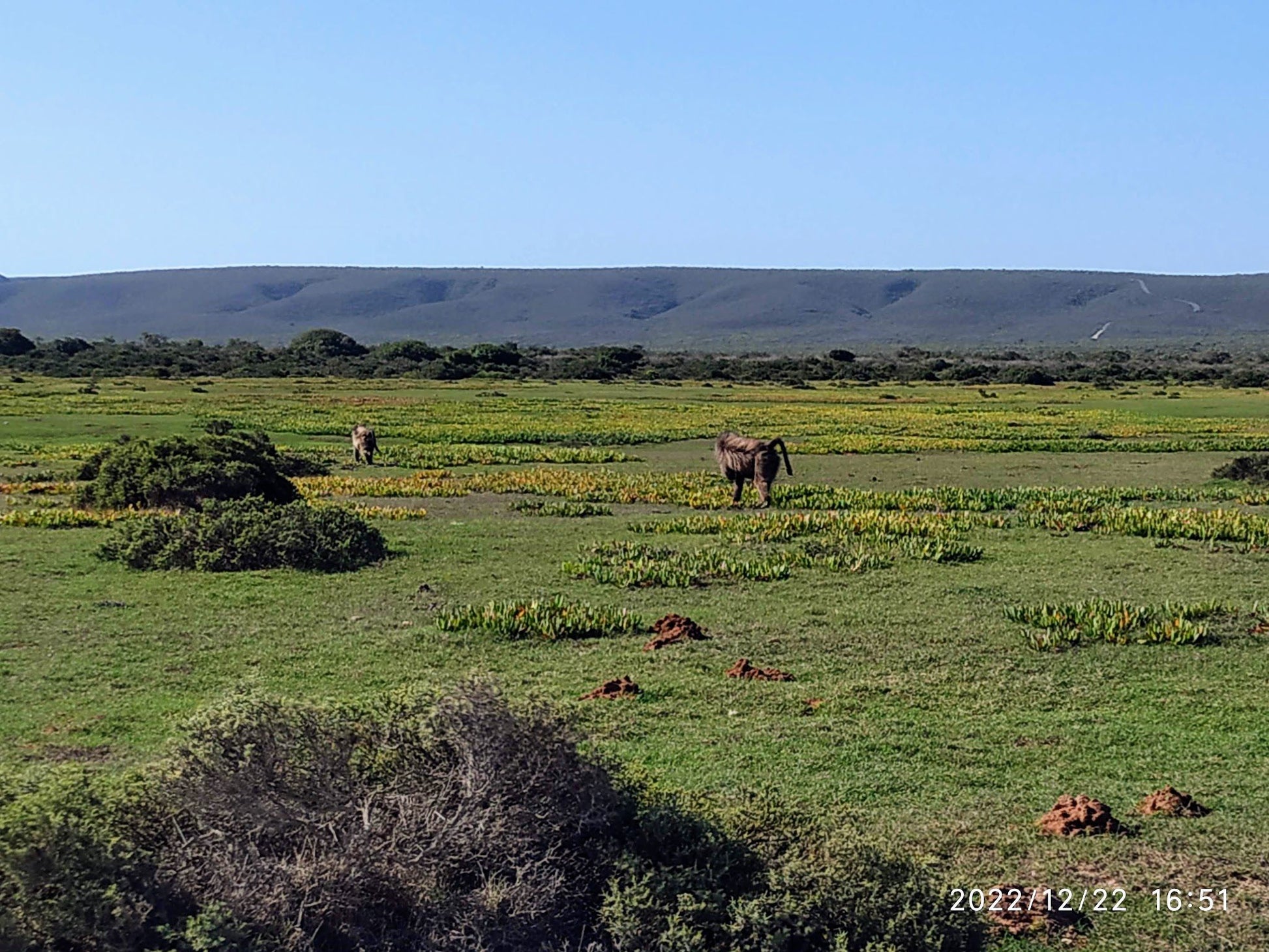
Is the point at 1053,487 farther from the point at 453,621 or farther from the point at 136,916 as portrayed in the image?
the point at 136,916

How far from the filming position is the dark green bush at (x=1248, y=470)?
2439cm

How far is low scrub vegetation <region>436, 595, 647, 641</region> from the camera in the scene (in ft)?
36.5

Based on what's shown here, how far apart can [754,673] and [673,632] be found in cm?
147

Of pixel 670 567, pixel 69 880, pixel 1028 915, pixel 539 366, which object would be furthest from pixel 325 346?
pixel 69 880

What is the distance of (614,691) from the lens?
923 centimetres

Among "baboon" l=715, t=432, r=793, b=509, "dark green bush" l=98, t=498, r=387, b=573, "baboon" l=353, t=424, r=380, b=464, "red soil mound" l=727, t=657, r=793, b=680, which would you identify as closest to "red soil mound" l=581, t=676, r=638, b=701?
"red soil mound" l=727, t=657, r=793, b=680

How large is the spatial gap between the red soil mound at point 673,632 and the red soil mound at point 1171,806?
4.54 m

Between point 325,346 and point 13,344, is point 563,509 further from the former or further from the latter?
point 325,346

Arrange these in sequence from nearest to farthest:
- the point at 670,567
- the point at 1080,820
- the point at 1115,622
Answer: the point at 1080,820 → the point at 1115,622 → the point at 670,567

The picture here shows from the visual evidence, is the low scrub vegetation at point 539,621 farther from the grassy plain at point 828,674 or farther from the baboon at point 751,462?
the baboon at point 751,462

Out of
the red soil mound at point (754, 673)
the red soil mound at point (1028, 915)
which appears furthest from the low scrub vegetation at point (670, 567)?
the red soil mound at point (1028, 915)

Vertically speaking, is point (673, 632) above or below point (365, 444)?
below

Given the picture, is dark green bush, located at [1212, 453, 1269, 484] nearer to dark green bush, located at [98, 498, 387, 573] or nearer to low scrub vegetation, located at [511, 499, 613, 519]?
low scrub vegetation, located at [511, 499, 613, 519]

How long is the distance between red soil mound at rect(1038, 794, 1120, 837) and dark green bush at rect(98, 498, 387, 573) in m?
9.54
